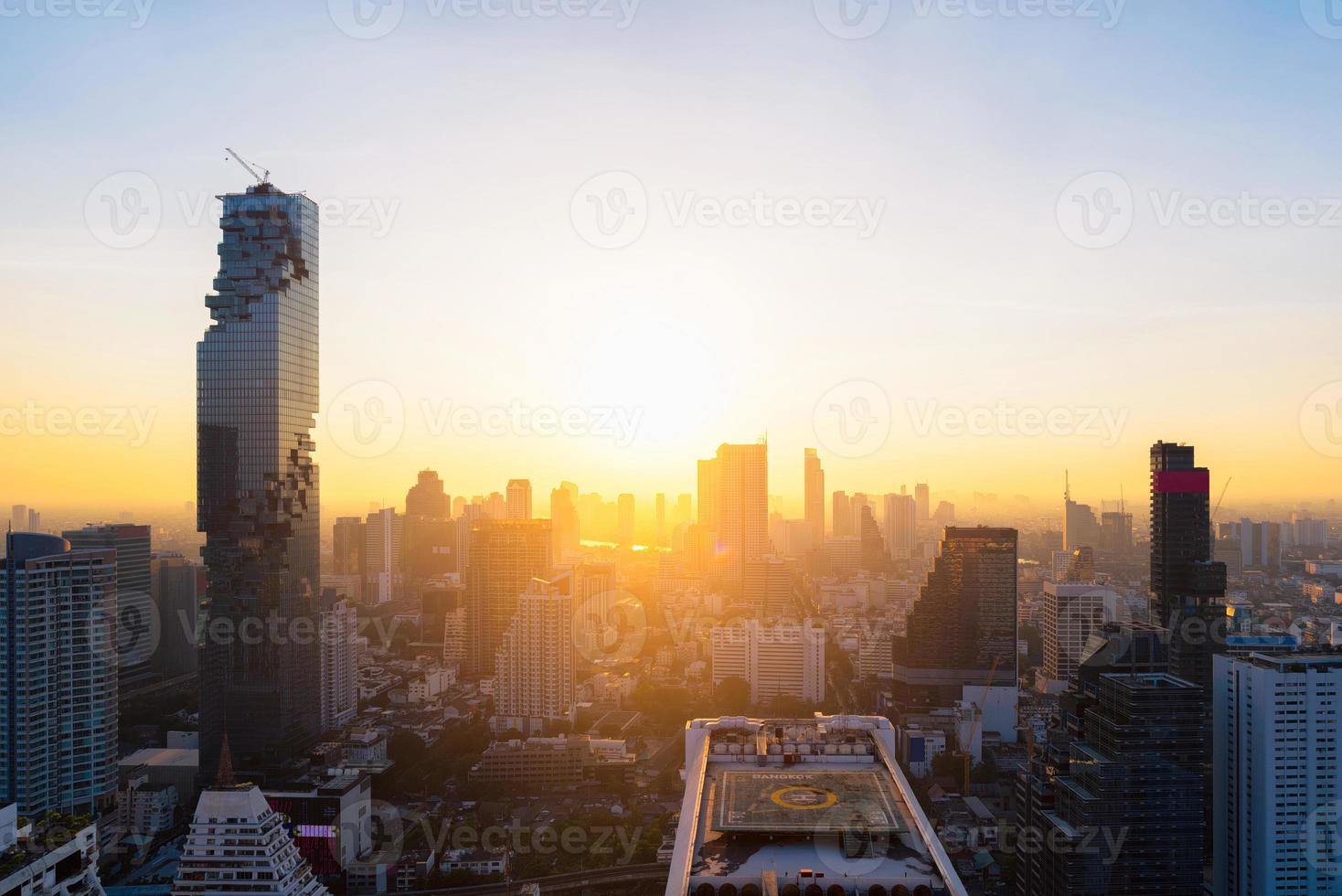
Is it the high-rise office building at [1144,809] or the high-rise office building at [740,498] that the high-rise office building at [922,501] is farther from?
the high-rise office building at [1144,809]

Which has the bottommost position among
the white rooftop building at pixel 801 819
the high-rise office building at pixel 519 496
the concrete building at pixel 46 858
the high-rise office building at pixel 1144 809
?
the high-rise office building at pixel 1144 809

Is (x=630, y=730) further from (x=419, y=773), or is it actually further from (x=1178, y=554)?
(x=1178, y=554)

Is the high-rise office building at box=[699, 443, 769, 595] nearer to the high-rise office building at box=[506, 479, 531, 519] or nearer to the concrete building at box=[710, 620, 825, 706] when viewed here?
the high-rise office building at box=[506, 479, 531, 519]

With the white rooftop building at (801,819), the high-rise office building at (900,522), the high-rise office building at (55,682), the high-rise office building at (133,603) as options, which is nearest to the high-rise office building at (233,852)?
the white rooftop building at (801,819)

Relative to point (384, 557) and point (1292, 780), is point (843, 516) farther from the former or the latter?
point (1292, 780)

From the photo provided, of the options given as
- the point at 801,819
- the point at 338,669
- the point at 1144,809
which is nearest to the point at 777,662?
the point at 338,669
